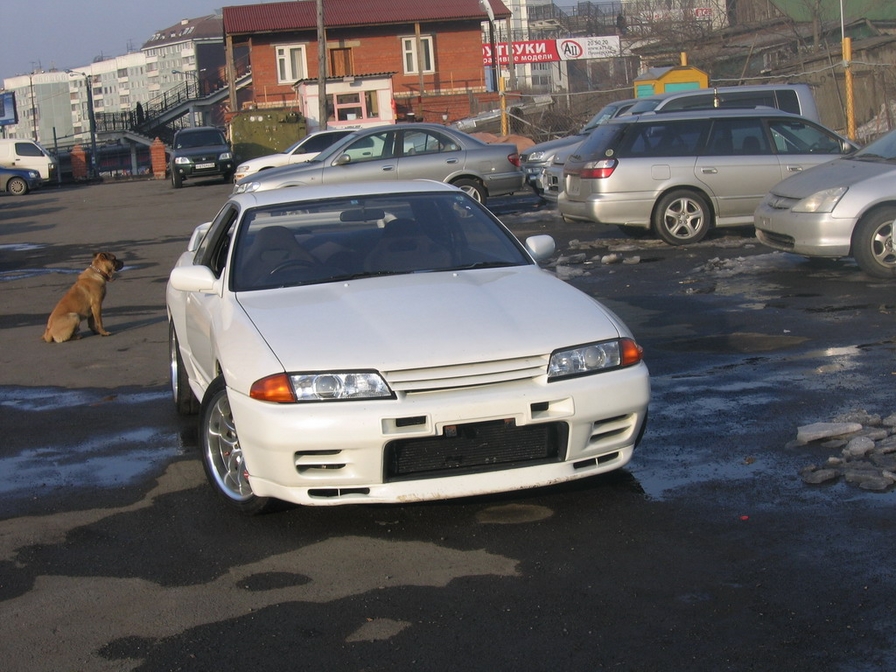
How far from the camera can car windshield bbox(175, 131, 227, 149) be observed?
37500 millimetres

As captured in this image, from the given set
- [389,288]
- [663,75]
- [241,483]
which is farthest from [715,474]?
[663,75]

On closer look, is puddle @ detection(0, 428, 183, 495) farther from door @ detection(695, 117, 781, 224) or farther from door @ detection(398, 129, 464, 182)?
door @ detection(398, 129, 464, 182)

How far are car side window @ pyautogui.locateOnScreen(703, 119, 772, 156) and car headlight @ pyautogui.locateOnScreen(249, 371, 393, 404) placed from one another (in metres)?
10.5

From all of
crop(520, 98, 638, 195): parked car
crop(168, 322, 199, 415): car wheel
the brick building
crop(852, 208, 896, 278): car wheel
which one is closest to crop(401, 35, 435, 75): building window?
the brick building

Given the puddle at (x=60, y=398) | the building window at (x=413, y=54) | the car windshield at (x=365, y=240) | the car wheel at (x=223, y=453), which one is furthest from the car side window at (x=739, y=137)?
the building window at (x=413, y=54)

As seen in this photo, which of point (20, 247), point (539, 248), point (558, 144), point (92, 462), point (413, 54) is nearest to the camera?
point (92, 462)

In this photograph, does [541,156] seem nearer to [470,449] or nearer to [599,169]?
[599,169]

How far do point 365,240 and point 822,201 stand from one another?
622cm

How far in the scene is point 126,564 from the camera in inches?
176

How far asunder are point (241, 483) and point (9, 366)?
4954mm

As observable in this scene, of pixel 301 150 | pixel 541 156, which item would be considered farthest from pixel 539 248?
pixel 301 150

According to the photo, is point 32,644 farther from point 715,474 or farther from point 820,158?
point 820,158

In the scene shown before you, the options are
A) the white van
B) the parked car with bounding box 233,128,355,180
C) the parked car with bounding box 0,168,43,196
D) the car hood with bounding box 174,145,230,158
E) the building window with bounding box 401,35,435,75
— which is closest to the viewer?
the parked car with bounding box 233,128,355,180

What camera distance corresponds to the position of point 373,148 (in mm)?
19062
